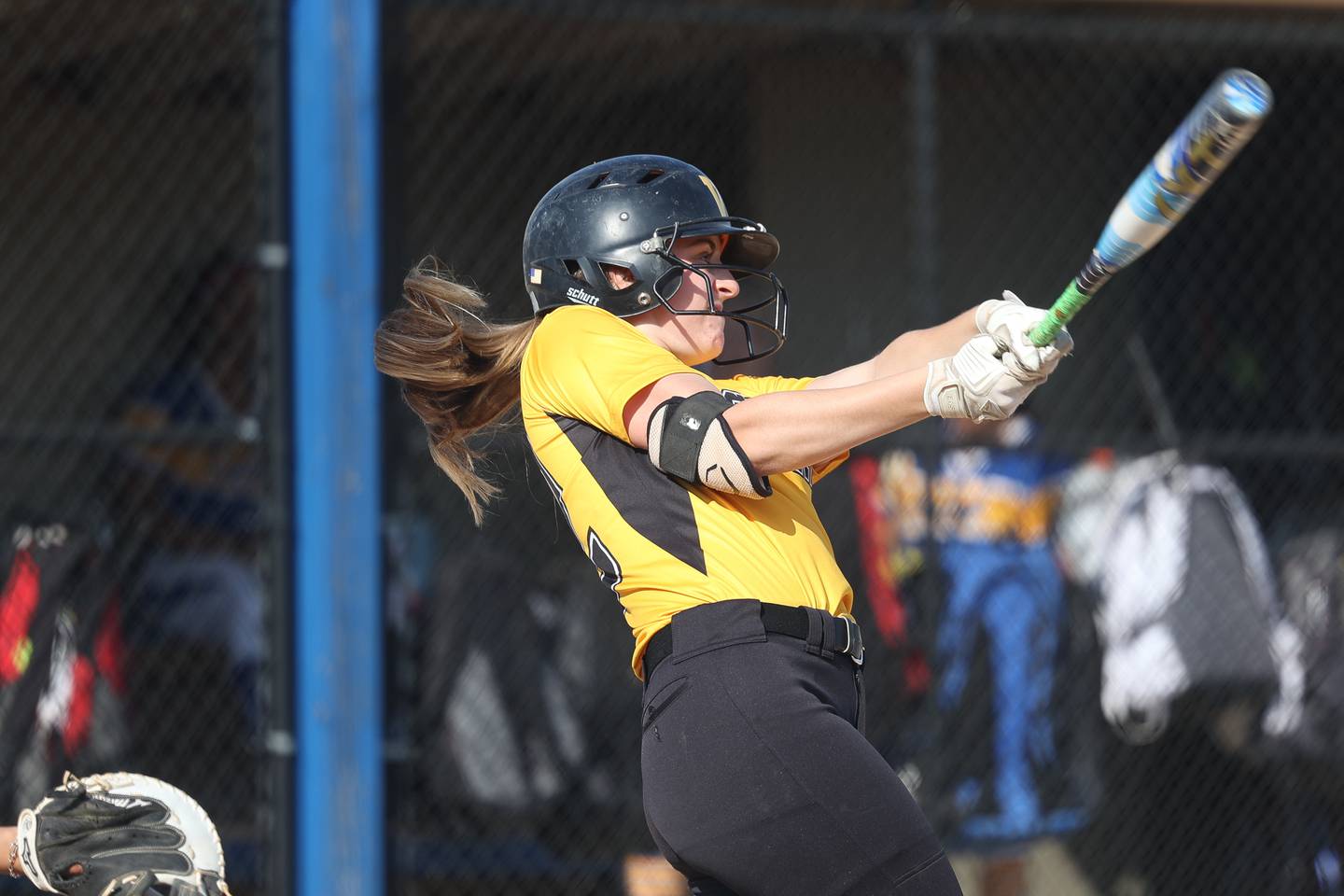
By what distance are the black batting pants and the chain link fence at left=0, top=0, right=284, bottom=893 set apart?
8.24 ft

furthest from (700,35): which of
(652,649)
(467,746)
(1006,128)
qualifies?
(652,649)

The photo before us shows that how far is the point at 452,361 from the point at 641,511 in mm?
519

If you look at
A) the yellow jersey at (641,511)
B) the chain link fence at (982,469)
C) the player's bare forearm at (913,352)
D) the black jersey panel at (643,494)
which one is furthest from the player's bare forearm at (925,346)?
the chain link fence at (982,469)

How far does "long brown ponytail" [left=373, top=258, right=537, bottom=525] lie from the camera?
2695 millimetres

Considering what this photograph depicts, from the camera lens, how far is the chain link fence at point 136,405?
15.6ft

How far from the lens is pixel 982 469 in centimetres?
527

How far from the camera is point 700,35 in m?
5.66

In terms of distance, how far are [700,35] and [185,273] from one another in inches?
81.4

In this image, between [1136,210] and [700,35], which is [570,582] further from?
[1136,210]

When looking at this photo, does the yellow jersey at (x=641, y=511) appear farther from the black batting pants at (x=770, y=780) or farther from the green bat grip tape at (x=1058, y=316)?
the green bat grip tape at (x=1058, y=316)

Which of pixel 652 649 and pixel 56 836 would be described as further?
pixel 56 836

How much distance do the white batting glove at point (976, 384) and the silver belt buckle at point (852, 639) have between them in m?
0.42

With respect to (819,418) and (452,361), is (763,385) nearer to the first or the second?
(452,361)

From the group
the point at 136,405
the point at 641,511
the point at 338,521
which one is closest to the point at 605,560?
the point at 641,511
